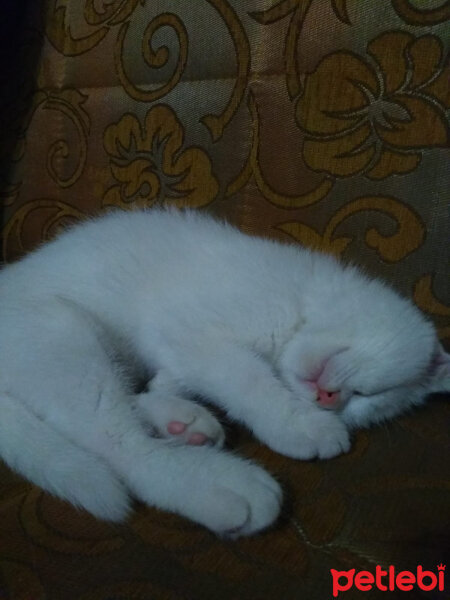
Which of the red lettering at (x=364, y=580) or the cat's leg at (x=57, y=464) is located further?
the cat's leg at (x=57, y=464)

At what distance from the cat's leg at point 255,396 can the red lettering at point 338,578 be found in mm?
239

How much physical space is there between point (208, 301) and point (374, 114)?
51 centimetres

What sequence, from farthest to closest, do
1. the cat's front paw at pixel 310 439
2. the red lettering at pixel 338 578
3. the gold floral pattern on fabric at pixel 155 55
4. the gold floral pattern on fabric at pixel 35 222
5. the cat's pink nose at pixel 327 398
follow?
the gold floral pattern on fabric at pixel 35 222
the gold floral pattern on fabric at pixel 155 55
the cat's pink nose at pixel 327 398
the cat's front paw at pixel 310 439
the red lettering at pixel 338 578

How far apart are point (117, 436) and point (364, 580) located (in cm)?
41

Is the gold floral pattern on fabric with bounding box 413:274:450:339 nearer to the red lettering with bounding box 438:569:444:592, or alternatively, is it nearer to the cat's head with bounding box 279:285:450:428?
the cat's head with bounding box 279:285:450:428

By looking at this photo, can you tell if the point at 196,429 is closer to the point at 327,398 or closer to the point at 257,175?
the point at 327,398

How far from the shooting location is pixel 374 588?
60cm

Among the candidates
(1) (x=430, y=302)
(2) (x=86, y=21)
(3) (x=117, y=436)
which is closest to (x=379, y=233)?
(1) (x=430, y=302)

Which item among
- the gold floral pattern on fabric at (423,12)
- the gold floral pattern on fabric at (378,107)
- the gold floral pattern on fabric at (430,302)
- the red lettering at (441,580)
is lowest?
the red lettering at (441,580)

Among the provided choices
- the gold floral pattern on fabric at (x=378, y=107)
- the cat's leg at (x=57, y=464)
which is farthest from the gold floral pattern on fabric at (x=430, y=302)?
the cat's leg at (x=57, y=464)

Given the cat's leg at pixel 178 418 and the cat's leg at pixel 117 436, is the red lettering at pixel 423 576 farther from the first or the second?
the cat's leg at pixel 178 418

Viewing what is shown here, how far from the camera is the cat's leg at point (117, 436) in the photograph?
0.71m

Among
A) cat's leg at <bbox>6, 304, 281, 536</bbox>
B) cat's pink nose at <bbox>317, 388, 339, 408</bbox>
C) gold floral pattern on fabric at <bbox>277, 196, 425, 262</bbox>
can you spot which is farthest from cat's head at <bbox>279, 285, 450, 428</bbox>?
cat's leg at <bbox>6, 304, 281, 536</bbox>

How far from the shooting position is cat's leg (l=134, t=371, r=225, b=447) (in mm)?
877
